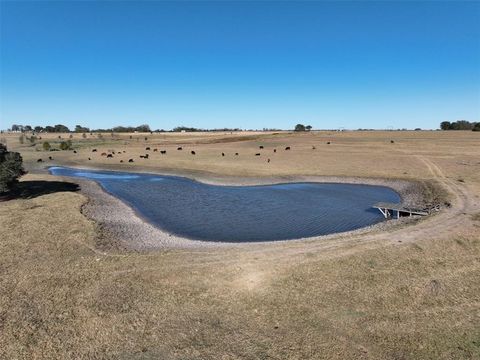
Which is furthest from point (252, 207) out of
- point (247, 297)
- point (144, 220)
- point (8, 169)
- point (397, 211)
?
point (8, 169)

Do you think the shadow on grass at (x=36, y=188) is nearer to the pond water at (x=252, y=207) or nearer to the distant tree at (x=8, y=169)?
the distant tree at (x=8, y=169)

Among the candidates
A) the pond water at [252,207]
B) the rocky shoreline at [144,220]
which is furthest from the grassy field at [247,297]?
the pond water at [252,207]

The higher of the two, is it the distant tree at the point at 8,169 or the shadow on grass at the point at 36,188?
the distant tree at the point at 8,169

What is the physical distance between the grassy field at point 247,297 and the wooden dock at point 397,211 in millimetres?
4814

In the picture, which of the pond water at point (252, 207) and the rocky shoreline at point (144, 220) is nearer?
the rocky shoreline at point (144, 220)

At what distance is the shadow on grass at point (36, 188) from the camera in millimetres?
38684

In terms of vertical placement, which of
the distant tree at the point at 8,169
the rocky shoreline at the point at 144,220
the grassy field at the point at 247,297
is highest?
the distant tree at the point at 8,169

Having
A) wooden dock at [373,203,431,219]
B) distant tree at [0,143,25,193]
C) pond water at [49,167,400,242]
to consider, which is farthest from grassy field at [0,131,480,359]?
distant tree at [0,143,25,193]

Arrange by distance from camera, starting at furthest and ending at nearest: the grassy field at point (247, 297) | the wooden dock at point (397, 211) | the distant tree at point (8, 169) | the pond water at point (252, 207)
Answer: the distant tree at point (8, 169)
the wooden dock at point (397, 211)
the pond water at point (252, 207)
the grassy field at point (247, 297)

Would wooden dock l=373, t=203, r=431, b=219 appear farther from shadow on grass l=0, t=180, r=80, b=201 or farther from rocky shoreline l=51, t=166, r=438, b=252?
shadow on grass l=0, t=180, r=80, b=201

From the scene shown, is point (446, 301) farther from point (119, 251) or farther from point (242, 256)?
point (119, 251)

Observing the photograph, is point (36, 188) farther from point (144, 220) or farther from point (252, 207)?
point (252, 207)

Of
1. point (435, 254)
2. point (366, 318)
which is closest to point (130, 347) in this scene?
point (366, 318)

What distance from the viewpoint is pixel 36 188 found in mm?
43812
